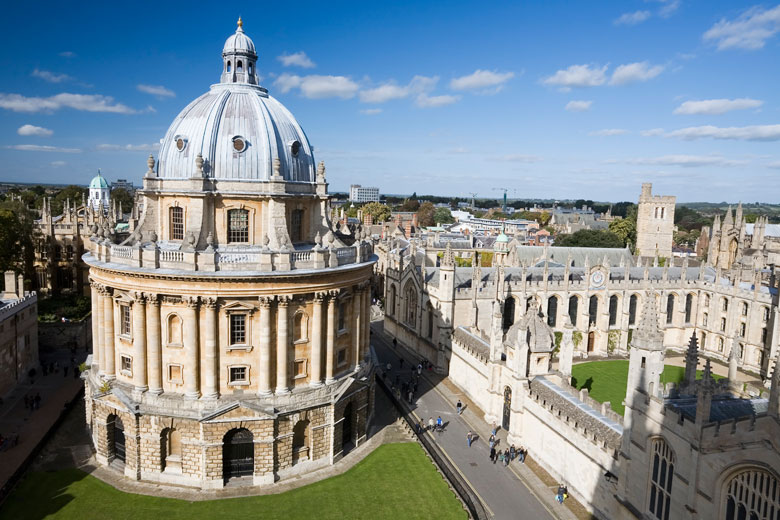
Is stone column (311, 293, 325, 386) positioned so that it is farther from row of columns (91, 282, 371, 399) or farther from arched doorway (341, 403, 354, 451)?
arched doorway (341, 403, 354, 451)

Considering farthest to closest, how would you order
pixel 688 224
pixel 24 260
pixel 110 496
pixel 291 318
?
pixel 688 224
pixel 24 260
pixel 291 318
pixel 110 496

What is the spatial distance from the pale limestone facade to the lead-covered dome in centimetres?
7324

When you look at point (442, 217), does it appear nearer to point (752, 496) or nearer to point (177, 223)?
point (177, 223)

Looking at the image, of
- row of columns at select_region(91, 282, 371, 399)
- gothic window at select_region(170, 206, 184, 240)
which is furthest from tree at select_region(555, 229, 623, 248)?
gothic window at select_region(170, 206, 184, 240)

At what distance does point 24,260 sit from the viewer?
201 ft

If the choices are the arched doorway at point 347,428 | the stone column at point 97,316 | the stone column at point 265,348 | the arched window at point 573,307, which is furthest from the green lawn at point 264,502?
the arched window at point 573,307

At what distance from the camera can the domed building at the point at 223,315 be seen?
90.8 feet

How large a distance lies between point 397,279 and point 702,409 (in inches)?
1537

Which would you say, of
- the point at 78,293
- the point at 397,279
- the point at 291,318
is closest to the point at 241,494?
the point at 291,318

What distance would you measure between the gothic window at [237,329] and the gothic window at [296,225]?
5672 mm

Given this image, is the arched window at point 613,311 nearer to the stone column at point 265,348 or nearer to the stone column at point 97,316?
the stone column at point 265,348

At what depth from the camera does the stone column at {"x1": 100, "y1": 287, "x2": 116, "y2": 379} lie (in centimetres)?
2955

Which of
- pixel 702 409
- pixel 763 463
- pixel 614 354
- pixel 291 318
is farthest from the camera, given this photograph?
pixel 614 354

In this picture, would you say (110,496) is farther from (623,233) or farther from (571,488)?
(623,233)
